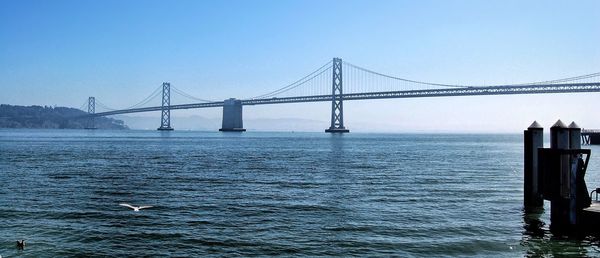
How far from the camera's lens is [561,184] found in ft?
36.8

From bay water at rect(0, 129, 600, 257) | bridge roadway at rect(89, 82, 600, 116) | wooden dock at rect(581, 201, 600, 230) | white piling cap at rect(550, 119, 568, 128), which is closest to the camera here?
bay water at rect(0, 129, 600, 257)

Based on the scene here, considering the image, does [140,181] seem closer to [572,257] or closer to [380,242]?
[380,242]

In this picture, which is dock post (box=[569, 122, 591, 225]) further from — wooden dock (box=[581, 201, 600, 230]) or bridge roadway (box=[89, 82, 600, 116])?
bridge roadway (box=[89, 82, 600, 116])

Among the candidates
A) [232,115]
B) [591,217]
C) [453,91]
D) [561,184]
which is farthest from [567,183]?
[232,115]

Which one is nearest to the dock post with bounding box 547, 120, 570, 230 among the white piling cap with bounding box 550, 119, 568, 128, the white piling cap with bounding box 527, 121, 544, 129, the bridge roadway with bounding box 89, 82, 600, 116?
the white piling cap with bounding box 550, 119, 568, 128

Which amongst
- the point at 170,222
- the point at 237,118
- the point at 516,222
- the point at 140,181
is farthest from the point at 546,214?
the point at 237,118

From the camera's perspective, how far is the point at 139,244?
10.2 m

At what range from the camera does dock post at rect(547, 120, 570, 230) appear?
11133mm

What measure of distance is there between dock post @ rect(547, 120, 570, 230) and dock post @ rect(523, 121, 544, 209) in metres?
1.68

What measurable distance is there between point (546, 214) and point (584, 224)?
9.41ft

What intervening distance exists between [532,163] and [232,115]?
130173 mm

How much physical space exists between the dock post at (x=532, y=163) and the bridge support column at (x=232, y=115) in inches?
4934

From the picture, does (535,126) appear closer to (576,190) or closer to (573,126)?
(573,126)

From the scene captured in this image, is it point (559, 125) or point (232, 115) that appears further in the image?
point (232, 115)
